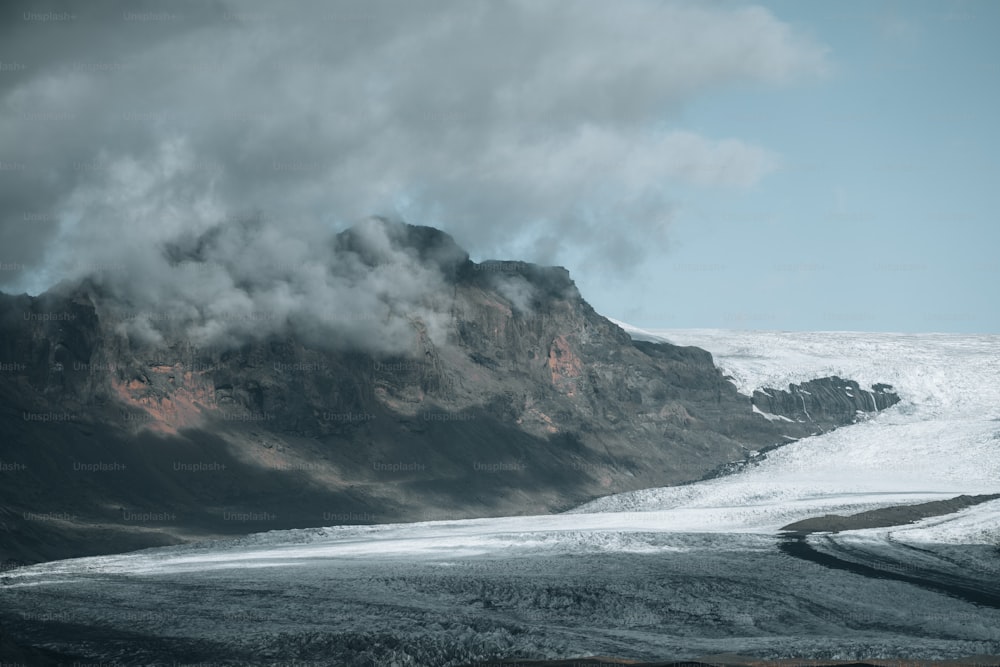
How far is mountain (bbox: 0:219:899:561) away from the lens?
365 ft

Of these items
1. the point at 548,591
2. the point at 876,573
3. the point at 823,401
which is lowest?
the point at 876,573

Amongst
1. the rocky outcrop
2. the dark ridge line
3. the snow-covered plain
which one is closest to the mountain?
the rocky outcrop

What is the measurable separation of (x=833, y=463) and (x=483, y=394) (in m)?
54.8

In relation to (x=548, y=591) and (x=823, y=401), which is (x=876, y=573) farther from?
(x=823, y=401)

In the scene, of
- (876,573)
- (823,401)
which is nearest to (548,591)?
(876,573)

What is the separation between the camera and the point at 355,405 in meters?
144

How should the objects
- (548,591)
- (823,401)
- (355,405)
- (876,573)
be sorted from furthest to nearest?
(823,401) → (355,405) → (876,573) → (548,591)

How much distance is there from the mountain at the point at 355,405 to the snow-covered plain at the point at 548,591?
29780mm

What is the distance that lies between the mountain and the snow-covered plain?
1172 inches

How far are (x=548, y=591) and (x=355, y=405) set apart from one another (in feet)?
315

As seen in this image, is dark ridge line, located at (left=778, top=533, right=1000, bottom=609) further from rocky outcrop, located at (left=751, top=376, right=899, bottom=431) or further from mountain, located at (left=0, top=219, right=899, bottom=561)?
rocky outcrop, located at (left=751, top=376, right=899, bottom=431)

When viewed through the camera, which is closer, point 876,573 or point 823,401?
point 876,573

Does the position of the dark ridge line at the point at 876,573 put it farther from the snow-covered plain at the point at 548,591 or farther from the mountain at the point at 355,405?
the mountain at the point at 355,405

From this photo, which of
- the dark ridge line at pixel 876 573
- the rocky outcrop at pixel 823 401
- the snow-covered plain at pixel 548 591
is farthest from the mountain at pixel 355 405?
the dark ridge line at pixel 876 573
